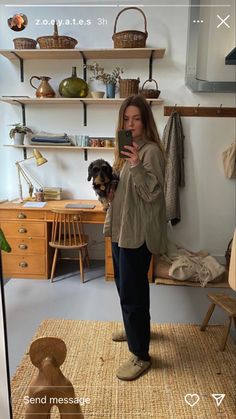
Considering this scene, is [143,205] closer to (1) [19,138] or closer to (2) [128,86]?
(2) [128,86]

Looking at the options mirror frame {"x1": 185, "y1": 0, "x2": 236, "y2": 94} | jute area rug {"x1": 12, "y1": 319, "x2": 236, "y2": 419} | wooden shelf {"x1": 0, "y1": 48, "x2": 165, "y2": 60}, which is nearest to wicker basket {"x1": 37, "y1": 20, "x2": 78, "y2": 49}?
wooden shelf {"x1": 0, "y1": 48, "x2": 165, "y2": 60}

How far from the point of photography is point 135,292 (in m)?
0.96

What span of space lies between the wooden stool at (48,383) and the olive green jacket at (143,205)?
41 centimetres

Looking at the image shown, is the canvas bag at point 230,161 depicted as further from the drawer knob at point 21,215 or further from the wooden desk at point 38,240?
the drawer knob at point 21,215

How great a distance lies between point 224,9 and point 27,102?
120 centimetres

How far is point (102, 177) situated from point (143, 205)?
15 centimetres

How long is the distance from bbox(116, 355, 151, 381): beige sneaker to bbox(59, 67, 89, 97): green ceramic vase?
146 cm

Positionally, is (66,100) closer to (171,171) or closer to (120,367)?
(171,171)

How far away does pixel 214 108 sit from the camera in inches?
74.1

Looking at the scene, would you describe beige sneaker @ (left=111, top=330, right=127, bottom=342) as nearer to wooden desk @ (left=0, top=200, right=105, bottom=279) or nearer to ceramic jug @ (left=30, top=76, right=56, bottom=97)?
wooden desk @ (left=0, top=200, right=105, bottom=279)

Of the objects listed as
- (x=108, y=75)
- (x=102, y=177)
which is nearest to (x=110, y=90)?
(x=108, y=75)

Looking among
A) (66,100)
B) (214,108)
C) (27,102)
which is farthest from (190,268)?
(27,102)

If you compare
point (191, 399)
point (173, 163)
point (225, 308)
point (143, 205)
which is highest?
point (173, 163)

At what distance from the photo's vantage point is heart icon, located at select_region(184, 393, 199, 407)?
0.85 metres
